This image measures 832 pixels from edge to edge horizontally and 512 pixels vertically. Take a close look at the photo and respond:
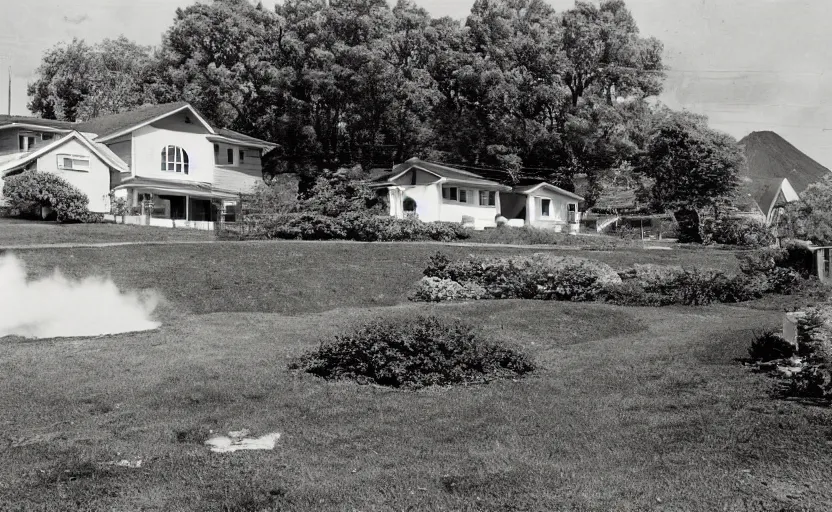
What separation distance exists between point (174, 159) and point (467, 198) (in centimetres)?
1909

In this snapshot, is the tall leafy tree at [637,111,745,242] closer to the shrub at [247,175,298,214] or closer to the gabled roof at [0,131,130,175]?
the shrub at [247,175,298,214]

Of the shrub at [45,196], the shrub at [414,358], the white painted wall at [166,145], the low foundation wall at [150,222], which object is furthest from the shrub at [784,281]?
the white painted wall at [166,145]

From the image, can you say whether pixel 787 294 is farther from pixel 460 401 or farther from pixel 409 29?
pixel 409 29

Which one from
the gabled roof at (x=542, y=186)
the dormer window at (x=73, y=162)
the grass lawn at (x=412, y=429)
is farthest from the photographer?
the gabled roof at (x=542, y=186)

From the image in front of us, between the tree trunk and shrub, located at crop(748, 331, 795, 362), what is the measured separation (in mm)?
38794

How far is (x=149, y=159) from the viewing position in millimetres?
47438

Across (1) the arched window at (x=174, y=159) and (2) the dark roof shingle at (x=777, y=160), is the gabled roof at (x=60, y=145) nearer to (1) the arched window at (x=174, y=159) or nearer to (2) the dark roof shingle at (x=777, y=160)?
(1) the arched window at (x=174, y=159)

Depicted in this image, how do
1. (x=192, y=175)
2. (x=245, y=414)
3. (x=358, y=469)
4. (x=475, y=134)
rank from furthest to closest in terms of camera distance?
(x=475, y=134) < (x=192, y=175) < (x=245, y=414) < (x=358, y=469)

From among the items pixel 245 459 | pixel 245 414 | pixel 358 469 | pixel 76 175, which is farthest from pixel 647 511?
pixel 76 175

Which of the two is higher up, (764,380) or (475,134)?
(475,134)

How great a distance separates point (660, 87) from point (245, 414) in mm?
57921

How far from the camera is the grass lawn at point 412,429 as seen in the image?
19.7 ft

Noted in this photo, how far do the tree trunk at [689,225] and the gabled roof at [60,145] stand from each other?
33.5 metres

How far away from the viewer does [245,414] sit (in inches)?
334
